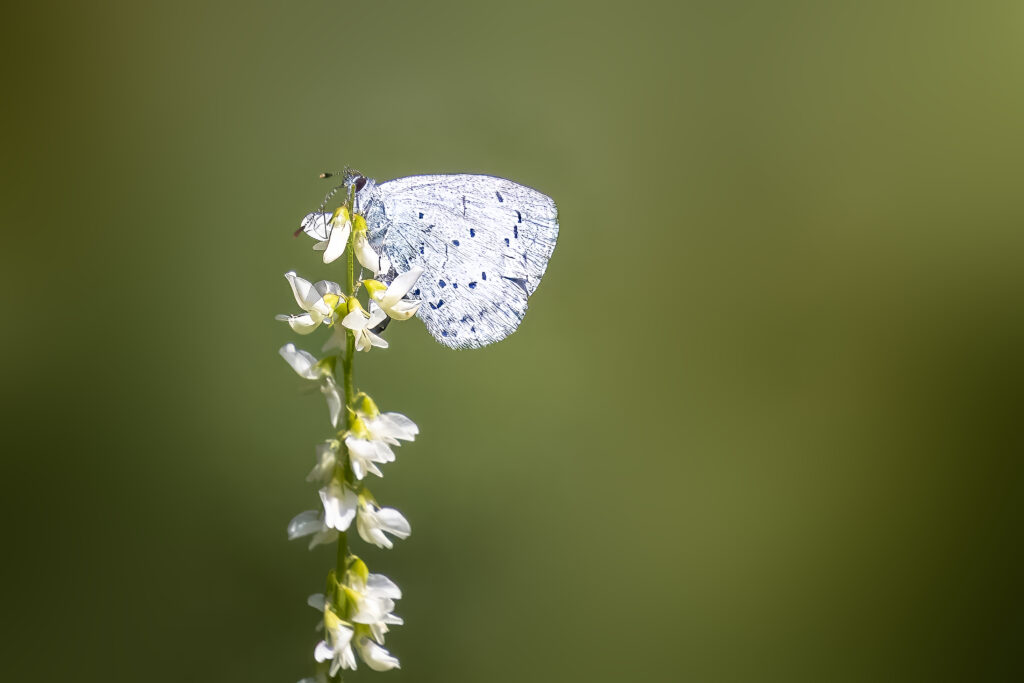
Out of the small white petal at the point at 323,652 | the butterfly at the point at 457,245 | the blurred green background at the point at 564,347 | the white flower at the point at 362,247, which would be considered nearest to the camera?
the small white petal at the point at 323,652

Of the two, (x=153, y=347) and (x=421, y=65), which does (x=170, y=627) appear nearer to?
(x=153, y=347)

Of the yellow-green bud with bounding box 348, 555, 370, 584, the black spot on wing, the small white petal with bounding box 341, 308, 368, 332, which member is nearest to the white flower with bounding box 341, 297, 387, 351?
the small white petal with bounding box 341, 308, 368, 332

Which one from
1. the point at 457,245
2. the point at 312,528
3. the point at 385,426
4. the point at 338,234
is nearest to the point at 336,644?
the point at 312,528

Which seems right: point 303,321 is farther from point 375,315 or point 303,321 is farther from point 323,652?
point 323,652

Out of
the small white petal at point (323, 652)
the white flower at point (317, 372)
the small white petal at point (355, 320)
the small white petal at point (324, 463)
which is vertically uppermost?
the small white petal at point (355, 320)

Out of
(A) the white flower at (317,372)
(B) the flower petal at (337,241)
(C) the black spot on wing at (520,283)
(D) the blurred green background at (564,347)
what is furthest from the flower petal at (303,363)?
(D) the blurred green background at (564,347)

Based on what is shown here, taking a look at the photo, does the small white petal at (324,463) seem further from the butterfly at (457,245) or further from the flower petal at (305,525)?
the butterfly at (457,245)

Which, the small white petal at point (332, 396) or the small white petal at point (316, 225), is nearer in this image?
the small white petal at point (332, 396)

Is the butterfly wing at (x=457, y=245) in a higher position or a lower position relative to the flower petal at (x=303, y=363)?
higher
